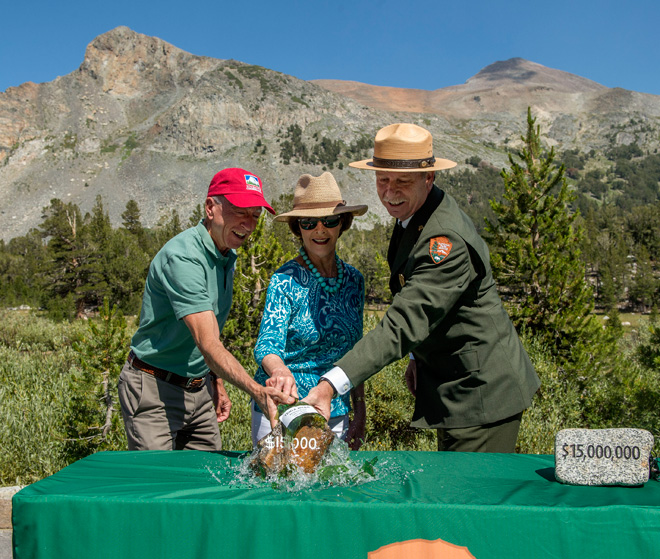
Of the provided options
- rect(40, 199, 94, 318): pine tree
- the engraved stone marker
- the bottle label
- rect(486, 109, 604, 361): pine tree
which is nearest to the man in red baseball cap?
the bottle label

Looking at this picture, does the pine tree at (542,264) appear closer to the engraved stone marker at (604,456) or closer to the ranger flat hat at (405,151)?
the ranger flat hat at (405,151)

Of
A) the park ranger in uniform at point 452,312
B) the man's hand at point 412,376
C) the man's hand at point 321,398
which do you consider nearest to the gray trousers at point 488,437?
the park ranger in uniform at point 452,312

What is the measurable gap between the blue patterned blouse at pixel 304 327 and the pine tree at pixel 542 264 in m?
8.14

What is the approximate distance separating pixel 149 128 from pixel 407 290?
182m

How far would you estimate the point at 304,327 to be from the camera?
3.05 m

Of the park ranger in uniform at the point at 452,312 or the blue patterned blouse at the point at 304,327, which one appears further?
the blue patterned blouse at the point at 304,327

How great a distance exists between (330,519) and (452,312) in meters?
1.26

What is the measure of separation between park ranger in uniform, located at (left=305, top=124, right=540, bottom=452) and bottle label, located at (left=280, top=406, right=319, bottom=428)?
0.57 m

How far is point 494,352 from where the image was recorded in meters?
2.81

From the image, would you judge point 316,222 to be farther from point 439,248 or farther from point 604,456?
point 604,456

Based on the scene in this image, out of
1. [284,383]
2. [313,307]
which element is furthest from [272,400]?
[313,307]

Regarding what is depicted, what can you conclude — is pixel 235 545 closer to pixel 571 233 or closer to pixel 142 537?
pixel 142 537

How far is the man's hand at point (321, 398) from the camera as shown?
7.84ft

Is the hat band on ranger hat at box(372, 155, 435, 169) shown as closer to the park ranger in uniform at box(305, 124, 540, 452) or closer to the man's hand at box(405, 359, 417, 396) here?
the park ranger in uniform at box(305, 124, 540, 452)
